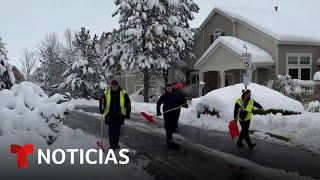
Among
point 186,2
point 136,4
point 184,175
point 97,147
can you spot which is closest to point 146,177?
point 184,175

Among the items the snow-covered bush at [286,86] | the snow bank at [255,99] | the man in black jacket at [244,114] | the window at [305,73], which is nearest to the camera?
the man in black jacket at [244,114]

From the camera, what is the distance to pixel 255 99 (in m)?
18.6

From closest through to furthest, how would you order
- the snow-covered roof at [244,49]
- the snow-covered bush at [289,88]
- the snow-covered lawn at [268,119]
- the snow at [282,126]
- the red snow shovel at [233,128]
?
the red snow shovel at [233,128] < the snow at [282,126] < the snow-covered lawn at [268,119] < the snow-covered bush at [289,88] < the snow-covered roof at [244,49]

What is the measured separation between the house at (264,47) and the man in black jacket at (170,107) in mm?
16069

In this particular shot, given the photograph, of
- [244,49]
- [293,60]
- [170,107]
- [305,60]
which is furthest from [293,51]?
[170,107]

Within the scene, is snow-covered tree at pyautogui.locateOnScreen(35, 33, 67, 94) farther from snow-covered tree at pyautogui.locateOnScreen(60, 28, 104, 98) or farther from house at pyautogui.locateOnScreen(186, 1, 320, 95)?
house at pyautogui.locateOnScreen(186, 1, 320, 95)

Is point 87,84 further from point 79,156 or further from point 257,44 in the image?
point 79,156

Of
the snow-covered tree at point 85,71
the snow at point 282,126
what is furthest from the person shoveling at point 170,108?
the snow-covered tree at point 85,71

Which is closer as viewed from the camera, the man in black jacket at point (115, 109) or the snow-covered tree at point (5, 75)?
the man in black jacket at point (115, 109)

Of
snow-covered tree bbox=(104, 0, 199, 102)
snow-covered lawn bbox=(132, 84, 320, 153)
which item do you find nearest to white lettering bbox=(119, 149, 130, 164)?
snow-covered lawn bbox=(132, 84, 320, 153)

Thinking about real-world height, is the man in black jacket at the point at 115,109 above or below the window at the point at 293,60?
below

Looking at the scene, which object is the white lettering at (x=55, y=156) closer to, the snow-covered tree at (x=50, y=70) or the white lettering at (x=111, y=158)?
the white lettering at (x=111, y=158)

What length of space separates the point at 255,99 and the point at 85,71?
29.6m

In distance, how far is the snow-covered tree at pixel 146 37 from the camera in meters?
36.2
